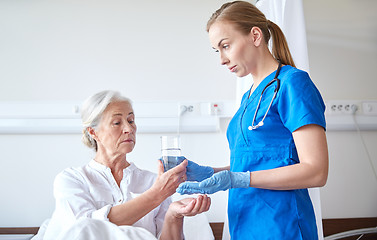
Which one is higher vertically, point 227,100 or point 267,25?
point 267,25

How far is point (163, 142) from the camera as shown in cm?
124

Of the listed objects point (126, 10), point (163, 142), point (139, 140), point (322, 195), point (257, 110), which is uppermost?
point (126, 10)

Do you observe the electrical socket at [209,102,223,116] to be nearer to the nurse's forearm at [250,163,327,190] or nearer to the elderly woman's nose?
the elderly woman's nose

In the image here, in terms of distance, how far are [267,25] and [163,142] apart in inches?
23.2

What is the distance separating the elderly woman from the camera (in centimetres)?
134

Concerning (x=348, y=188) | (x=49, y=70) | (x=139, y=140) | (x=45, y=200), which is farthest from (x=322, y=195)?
(x=49, y=70)

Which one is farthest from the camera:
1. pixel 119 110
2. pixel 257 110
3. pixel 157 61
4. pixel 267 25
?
pixel 157 61

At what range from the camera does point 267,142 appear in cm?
115

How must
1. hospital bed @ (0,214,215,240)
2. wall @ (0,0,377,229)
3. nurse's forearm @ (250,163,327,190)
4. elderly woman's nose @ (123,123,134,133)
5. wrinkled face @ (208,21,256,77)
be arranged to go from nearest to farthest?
nurse's forearm @ (250,163,327,190) < wrinkled face @ (208,21,256,77) < elderly woman's nose @ (123,123,134,133) < hospital bed @ (0,214,215,240) < wall @ (0,0,377,229)

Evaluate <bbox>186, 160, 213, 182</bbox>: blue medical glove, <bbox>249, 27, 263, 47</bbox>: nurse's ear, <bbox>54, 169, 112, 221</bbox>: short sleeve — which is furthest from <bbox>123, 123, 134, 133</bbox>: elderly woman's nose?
<bbox>249, 27, 263, 47</bbox>: nurse's ear

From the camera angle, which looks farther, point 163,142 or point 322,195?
point 322,195

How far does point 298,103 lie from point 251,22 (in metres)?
0.37

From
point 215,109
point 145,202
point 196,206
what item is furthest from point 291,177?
point 215,109

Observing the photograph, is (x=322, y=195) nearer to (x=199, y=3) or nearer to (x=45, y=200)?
(x=199, y=3)
